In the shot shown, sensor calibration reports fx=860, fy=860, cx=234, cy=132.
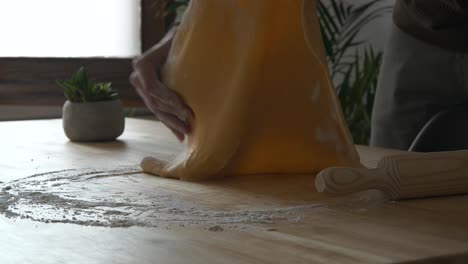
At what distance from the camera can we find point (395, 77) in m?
1.79

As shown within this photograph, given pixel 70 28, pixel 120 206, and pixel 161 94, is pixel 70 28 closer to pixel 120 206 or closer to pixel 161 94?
pixel 161 94

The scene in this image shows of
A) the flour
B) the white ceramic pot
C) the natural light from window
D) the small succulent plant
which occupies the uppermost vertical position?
the flour

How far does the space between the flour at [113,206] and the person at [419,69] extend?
76 cm

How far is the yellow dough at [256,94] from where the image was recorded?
106cm

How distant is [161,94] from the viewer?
3.73 feet

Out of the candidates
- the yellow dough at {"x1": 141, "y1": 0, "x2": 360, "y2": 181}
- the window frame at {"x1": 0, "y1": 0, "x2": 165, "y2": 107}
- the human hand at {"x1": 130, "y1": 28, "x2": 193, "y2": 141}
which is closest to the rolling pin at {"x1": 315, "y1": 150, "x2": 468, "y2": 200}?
the yellow dough at {"x1": 141, "y1": 0, "x2": 360, "y2": 181}

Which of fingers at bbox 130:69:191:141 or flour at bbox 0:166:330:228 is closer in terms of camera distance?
flour at bbox 0:166:330:228

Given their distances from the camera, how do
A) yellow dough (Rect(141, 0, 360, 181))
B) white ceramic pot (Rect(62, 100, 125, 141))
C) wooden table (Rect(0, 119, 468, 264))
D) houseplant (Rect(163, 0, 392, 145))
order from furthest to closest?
houseplant (Rect(163, 0, 392, 145)) < white ceramic pot (Rect(62, 100, 125, 141)) < yellow dough (Rect(141, 0, 360, 181)) < wooden table (Rect(0, 119, 468, 264))

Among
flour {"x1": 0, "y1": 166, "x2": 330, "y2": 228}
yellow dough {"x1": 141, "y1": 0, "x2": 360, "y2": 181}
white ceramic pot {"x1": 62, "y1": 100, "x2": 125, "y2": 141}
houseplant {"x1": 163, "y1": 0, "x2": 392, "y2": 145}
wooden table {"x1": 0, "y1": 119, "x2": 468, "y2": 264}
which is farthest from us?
houseplant {"x1": 163, "y1": 0, "x2": 392, "y2": 145}

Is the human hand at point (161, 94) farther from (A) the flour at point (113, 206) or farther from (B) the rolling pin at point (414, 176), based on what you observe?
(B) the rolling pin at point (414, 176)

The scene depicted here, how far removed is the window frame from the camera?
2.78m

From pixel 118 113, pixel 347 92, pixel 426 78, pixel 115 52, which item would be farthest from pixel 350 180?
pixel 115 52

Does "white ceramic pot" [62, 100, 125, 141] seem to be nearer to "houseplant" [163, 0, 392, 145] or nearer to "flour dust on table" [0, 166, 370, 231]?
"flour dust on table" [0, 166, 370, 231]

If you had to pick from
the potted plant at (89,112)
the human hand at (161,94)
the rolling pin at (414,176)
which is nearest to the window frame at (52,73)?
the potted plant at (89,112)
